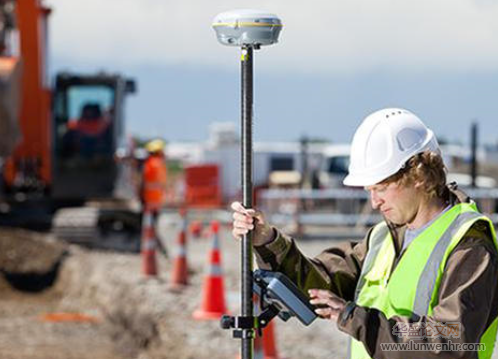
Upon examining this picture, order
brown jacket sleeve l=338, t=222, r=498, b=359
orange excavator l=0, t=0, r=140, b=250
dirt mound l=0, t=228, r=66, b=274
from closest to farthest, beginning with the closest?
brown jacket sleeve l=338, t=222, r=498, b=359 → dirt mound l=0, t=228, r=66, b=274 → orange excavator l=0, t=0, r=140, b=250

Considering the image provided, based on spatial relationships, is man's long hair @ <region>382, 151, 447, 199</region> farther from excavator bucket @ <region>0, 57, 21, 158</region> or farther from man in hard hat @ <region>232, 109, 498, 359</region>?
excavator bucket @ <region>0, 57, 21, 158</region>

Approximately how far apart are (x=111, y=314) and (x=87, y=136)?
6816mm

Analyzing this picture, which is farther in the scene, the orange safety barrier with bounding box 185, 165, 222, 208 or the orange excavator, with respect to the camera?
the orange safety barrier with bounding box 185, 165, 222, 208

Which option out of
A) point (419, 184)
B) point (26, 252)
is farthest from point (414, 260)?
point (26, 252)

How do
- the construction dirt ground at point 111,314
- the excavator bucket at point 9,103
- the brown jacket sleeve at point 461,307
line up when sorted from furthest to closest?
the excavator bucket at point 9,103, the construction dirt ground at point 111,314, the brown jacket sleeve at point 461,307

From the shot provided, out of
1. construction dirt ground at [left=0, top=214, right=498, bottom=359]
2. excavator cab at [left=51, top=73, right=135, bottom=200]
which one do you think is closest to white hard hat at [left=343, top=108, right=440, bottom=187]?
construction dirt ground at [left=0, top=214, right=498, bottom=359]

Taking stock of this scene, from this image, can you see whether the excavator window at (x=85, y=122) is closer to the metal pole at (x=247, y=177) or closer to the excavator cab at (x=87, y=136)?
the excavator cab at (x=87, y=136)

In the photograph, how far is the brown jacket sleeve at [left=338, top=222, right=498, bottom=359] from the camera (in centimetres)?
285

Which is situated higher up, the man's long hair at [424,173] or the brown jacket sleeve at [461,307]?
the man's long hair at [424,173]

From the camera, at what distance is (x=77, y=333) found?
11.5 meters

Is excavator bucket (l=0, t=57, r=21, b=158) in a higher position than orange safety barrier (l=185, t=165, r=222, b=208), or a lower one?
higher

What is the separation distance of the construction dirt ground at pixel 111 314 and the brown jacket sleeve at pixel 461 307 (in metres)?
4.98

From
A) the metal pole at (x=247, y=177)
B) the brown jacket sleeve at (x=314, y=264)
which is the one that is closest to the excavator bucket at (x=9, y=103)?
the brown jacket sleeve at (x=314, y=264)

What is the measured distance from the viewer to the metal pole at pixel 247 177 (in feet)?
10.4
